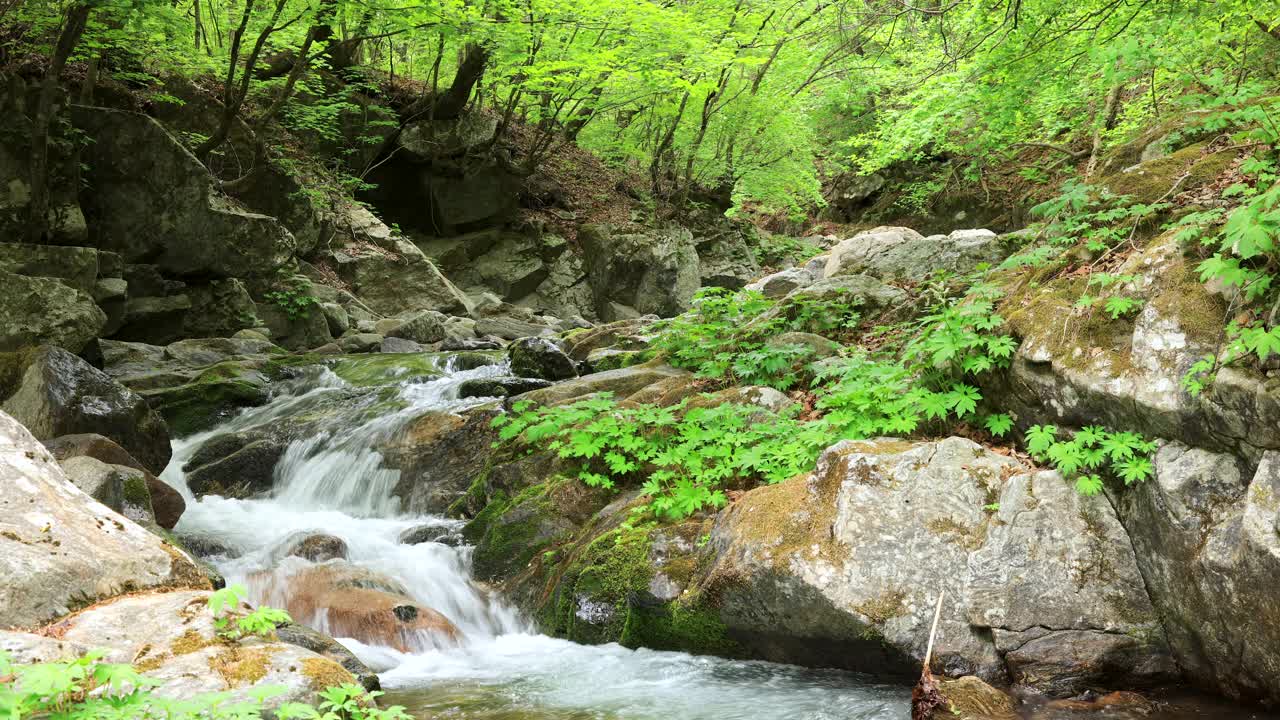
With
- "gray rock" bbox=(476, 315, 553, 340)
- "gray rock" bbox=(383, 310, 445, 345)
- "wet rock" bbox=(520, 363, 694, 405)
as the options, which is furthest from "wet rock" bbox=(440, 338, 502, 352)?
"wet rock" bbox=(520, 363, 694, 405)

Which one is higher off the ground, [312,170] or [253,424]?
[312,170]

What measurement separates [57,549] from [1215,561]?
551cm

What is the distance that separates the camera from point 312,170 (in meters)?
18.7

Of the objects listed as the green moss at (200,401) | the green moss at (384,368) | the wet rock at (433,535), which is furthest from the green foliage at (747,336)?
the green moss at (200,401)

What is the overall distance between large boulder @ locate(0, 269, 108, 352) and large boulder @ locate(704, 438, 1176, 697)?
1008cm

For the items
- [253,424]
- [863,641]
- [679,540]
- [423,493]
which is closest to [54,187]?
[253,424]

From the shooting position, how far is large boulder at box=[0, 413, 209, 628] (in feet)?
10.6

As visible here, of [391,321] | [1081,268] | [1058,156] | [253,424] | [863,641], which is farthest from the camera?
[1058,156]

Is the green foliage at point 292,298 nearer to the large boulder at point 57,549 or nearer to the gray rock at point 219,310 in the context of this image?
the gray rock at point 219,310

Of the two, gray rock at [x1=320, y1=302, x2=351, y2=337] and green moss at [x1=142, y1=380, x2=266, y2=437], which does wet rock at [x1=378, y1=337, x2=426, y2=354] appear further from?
green moss at [x1=142, y1=380, x2=266, y2=437]

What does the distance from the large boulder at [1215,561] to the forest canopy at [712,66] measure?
2.90 m

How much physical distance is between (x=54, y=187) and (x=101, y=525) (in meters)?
11.0

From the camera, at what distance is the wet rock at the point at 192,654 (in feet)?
9.53

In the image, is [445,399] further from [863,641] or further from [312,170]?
[312,170]
